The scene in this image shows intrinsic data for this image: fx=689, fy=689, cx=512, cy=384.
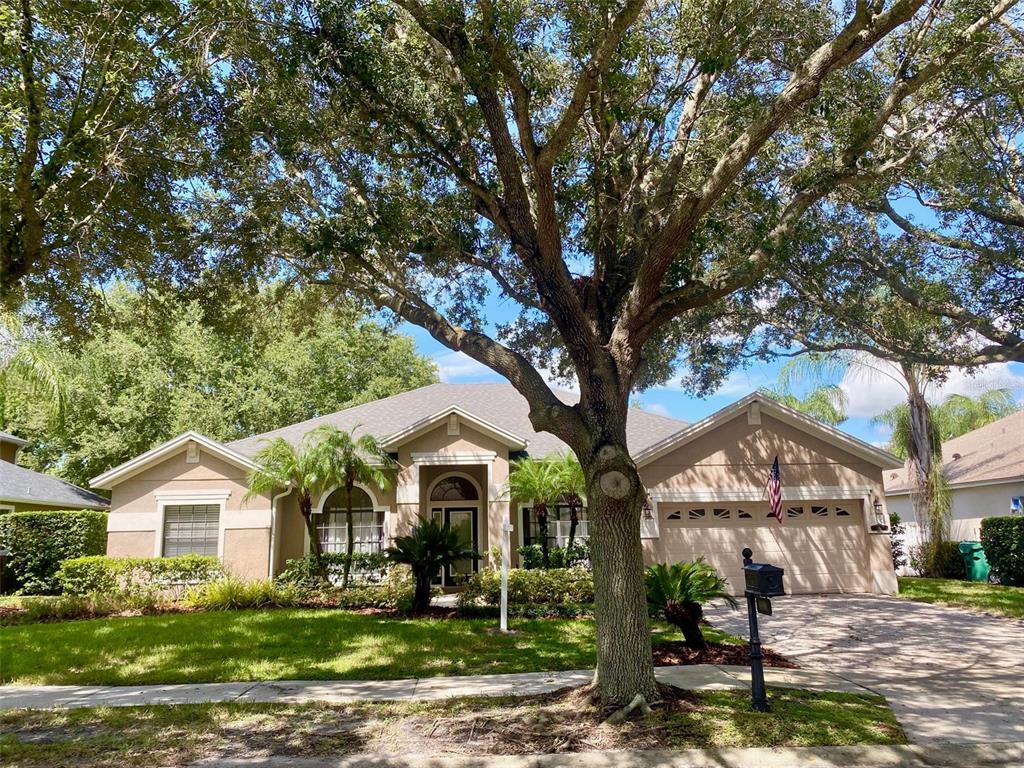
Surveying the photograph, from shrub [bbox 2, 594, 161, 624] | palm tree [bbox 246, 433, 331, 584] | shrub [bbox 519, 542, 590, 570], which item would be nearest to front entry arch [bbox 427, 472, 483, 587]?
shrub [bbox 519, 542, 590, 570]

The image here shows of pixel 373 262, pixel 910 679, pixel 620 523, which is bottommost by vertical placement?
pixel 910 679

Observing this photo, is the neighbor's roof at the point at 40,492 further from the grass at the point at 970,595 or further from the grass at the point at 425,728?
the grass at the point at 970,595

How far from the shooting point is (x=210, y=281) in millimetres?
10766

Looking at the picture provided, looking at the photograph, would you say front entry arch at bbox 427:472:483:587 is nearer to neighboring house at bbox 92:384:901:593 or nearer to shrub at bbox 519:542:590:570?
neighboring house at bbox 92:384:901:593

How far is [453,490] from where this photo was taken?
1884cm

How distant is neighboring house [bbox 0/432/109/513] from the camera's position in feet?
65.8

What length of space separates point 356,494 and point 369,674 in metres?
9.80

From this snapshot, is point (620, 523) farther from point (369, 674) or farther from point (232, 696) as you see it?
point (232, 696)

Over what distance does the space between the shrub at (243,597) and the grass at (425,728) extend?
7772mm

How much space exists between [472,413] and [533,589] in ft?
18.1

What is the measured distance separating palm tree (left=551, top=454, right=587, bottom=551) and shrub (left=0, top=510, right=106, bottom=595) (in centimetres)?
1280

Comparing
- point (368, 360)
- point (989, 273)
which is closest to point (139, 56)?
point (989, 273)

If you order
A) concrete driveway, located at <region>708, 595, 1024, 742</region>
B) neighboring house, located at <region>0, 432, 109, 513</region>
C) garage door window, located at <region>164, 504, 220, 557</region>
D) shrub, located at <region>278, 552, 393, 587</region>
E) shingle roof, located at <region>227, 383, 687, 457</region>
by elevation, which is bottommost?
concrete driveway, located at <region>708, 595, 1024, 742</region>

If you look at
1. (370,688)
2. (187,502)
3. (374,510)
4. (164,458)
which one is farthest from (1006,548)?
(164,458)
